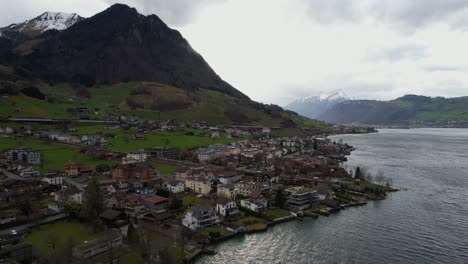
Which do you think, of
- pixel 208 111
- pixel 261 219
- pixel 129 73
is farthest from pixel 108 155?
pixel 129 73

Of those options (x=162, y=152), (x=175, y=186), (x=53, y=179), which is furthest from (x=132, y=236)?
(x=162, y=152)

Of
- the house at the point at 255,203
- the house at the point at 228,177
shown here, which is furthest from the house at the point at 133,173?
the house at the point at 255,203

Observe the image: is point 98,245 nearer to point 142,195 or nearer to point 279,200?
point 142,195

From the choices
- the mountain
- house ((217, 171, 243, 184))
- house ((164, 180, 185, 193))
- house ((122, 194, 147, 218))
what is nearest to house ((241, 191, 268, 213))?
house ((217, 171, 243, 184))

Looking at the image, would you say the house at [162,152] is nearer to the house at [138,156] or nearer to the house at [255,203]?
the house at [138,156]

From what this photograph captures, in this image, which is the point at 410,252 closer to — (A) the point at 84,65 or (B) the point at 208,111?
(B) the point at 208,111

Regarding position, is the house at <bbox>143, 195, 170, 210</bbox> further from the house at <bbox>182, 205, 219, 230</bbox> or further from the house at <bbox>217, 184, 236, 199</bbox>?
the house at <bbox>217, 184, 236, 199</bbox>

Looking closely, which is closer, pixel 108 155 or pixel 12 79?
pixel 108 155
